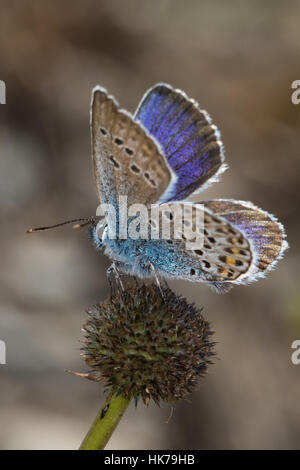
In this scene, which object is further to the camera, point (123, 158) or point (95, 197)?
point (95, 197)

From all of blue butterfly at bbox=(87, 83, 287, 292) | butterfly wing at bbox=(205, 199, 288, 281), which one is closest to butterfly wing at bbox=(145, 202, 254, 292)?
blue butterfly at bbox=(87, 83, 287, 292)

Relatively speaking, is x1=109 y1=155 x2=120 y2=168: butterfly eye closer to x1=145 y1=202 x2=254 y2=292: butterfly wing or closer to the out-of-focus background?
x1=145 y1=202 x2=254 y2=292: butterfly wing

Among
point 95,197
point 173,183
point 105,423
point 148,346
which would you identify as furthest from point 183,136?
point 95,197

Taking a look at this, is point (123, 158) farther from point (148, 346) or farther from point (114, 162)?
point (148, 346)

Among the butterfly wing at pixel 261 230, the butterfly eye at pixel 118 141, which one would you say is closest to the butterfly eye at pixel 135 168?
the butterfly eye at pixel 118 141

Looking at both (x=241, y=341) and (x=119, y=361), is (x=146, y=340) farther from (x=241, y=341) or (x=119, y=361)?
(x=241, y=341)

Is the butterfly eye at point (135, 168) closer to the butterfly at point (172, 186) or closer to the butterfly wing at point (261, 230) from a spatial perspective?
the butterfly at point (172, 186)
